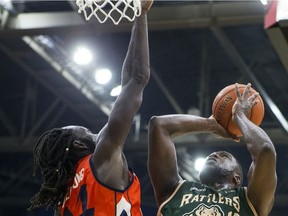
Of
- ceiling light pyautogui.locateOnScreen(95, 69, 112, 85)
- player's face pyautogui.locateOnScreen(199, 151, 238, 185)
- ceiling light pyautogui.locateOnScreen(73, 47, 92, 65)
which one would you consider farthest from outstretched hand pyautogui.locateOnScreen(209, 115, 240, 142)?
ceiling light pyautogui.locateOnScreen(95, 69, 112, 85)

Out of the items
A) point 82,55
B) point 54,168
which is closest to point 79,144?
point 54,168

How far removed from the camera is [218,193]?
3.15 metres

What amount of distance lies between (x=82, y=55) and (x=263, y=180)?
19.0ft

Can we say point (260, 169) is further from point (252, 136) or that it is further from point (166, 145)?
point (166, 145)

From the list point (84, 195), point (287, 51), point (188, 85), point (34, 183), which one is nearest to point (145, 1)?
point (84, 195)

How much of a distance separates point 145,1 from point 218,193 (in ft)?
3.10

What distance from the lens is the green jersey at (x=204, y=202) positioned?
3051mm

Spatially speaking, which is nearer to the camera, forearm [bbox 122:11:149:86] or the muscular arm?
the muscular arm

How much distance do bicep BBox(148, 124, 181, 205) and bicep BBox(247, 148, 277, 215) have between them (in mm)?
401

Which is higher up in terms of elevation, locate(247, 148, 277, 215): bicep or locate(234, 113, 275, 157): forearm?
locate(234, 113, 275, 157): forearm

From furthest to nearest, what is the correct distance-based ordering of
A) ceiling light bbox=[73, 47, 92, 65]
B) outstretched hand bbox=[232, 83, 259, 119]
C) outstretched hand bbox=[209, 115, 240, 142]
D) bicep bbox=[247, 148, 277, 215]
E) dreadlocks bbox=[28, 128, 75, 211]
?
1. ceiling light bbox=[73, 47, 92, 65]
2. outstretched hand bbox=[209, 115, 240, 142]
3. outstretched hand bbox=[232, 83, 259, 119]
4. bicep bbox=[247, 148, 277, 215]
5. dreadlocks bbox=[28, 128, 75, 211]

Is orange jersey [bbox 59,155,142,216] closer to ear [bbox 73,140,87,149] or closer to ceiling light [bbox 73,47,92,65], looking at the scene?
ear [bbox 73,140,87,149]

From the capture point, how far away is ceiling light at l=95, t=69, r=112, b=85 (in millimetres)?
9125

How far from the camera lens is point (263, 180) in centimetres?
302
